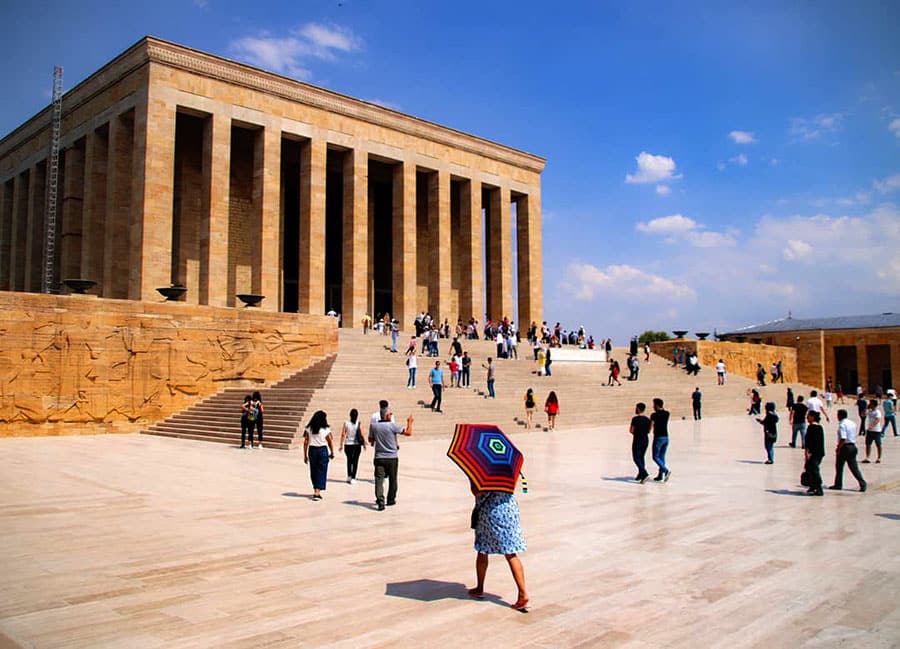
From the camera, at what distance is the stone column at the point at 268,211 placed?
96.4 ft

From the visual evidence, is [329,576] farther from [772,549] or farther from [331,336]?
[331,336]

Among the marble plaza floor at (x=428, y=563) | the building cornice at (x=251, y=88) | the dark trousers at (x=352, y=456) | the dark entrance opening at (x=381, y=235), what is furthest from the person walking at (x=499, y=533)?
the dark entrance opening at (x=381, y=235)

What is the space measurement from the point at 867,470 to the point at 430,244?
2643cm

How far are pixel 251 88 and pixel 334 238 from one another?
34.9 feet

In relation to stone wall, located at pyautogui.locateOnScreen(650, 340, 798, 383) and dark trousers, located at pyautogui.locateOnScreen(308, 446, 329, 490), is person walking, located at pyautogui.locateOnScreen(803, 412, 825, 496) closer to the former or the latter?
dark trousers, located at pyautogui.locateOnScreen(308, 446, 329, 490)

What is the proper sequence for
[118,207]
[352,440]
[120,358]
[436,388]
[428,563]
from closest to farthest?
[428,563], [352,440], [436,388], [120,358], [118,207]

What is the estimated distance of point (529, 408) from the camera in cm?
1970

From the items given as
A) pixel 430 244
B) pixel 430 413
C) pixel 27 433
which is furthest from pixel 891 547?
pixel 430 244

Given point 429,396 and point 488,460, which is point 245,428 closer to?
point 429,396

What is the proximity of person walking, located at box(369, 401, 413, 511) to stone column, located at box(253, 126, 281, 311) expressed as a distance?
21.0 m

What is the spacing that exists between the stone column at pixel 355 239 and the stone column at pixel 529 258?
10.6m

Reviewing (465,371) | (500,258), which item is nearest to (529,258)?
(500,258)

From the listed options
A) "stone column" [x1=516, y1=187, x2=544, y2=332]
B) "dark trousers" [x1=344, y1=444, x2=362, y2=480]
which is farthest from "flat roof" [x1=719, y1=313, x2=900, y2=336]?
"dark trousers" [x1=344, y1=444, x2=362, y2=480]

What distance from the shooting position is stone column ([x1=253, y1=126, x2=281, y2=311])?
96.4 feet
